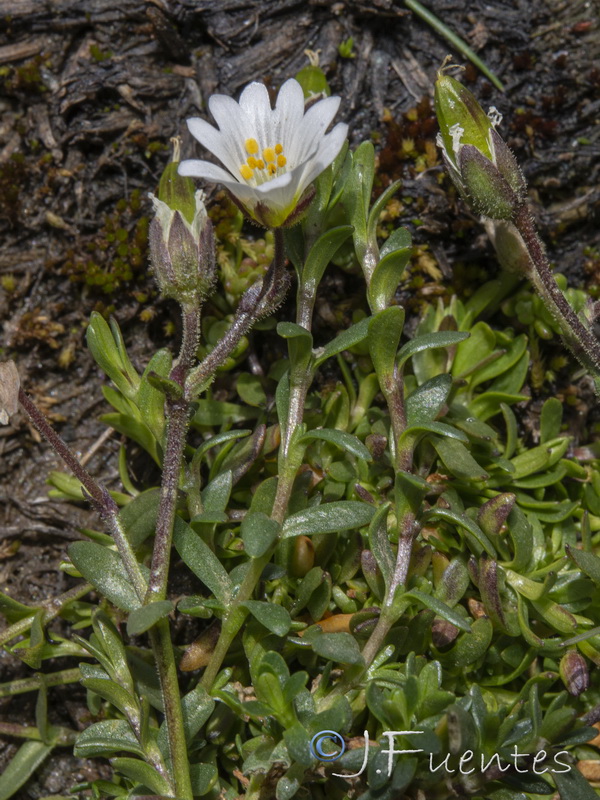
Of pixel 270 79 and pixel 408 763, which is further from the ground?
pixel 270 79

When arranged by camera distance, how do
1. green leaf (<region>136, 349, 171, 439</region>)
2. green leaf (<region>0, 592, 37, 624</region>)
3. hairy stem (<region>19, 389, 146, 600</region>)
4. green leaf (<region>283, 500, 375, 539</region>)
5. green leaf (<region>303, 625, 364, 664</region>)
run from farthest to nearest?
green leaf (<region>0, 592, 37, 624</region>), green leaf (<region>136, 349, 171, 439</region>), green leaf (<region>283, 500, 375, 539</region>), hairy stem (<region>19, 389, 146, 600</region>), green leaf (<region>303, 625, 364, 664</region>)

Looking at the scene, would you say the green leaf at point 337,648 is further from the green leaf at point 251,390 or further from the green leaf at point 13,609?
the green leaf at point 13,609

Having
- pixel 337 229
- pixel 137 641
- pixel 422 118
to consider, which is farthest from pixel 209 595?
pixel 422 118

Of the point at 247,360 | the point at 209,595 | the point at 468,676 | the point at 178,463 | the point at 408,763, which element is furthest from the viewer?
the point at 247,360

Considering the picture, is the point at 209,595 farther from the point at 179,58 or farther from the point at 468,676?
the point at 179,58

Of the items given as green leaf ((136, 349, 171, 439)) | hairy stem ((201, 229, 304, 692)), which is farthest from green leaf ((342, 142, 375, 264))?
green leaf ((136, 349, 171, 439))

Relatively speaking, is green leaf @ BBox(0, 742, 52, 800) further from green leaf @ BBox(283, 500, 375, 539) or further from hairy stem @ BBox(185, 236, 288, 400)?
hairy stem @ BBox(185, 236, 288, 400)
